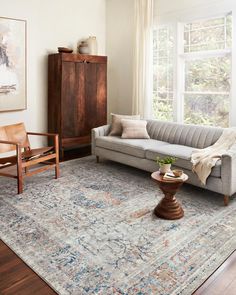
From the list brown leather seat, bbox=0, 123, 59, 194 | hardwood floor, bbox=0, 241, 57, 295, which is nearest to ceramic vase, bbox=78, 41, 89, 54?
brown leather seat, bbox=0, 123, 59, 194

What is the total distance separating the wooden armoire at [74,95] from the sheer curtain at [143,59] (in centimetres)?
63

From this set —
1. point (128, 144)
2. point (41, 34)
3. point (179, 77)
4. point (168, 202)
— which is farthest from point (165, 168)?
point (41, 34)

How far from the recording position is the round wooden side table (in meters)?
2.87

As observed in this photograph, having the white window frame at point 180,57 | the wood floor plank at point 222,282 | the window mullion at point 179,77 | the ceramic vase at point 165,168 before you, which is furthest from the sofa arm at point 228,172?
the window mullion at point 179,77

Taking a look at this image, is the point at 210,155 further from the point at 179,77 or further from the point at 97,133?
the point at 179,77

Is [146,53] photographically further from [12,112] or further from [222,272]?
[222,272]

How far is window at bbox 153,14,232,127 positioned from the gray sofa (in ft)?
2.35

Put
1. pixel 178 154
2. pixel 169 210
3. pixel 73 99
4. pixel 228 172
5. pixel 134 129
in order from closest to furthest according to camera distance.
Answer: pixel 169 210
pixel 228 172
pixel 178 154
pixel 134 129
pixel 73 99

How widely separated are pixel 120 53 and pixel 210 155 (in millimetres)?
3488

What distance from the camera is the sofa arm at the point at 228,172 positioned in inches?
124

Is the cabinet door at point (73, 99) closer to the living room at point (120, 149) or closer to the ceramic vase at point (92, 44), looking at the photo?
the living room at point (120, 149)

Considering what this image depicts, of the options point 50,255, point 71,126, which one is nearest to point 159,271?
point 50,255

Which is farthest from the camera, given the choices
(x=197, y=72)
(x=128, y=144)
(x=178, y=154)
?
(x=197, y=72)

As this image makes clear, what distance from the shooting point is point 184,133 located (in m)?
4.39
